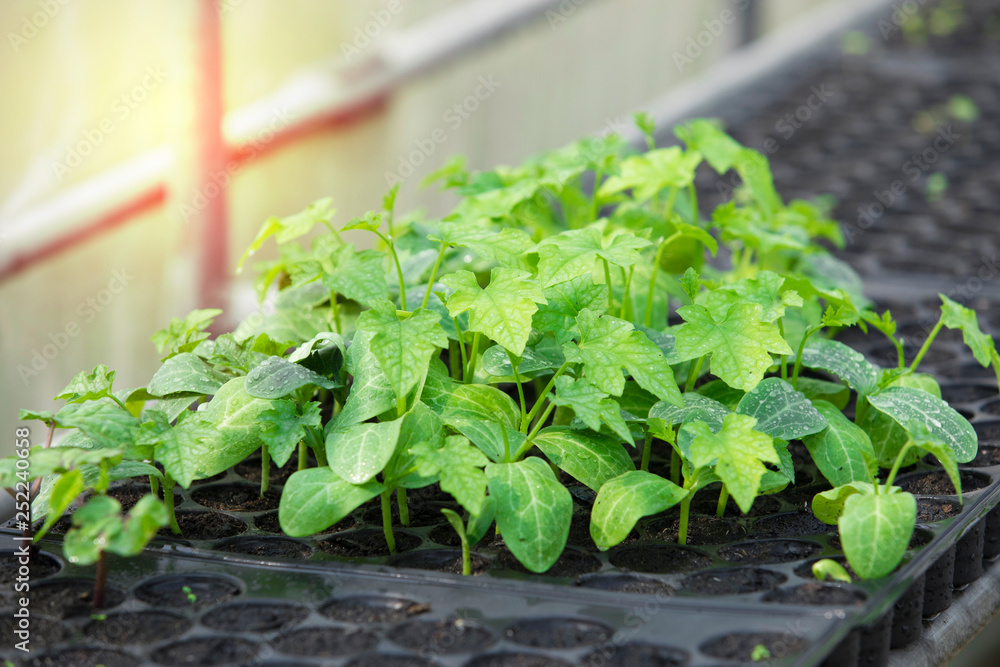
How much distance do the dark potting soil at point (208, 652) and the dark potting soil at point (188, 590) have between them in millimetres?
50

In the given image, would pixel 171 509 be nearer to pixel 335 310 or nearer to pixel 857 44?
pixel 335 310

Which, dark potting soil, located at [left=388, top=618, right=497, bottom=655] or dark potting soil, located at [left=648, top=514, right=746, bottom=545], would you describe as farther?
dark potting soil, located at [left=648, top=514, right=746, bottom=545]

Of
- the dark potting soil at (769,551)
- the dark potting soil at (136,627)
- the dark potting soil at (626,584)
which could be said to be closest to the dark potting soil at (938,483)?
the dark potting soil at (769,551)

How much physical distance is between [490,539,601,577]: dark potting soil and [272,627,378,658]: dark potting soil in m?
0.14

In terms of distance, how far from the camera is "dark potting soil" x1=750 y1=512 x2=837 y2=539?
82 centimetres

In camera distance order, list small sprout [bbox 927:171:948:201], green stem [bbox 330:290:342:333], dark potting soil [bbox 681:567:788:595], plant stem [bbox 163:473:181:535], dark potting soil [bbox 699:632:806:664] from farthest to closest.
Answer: small sprout [bbox 927:171:948:201]
green stem [bbox 330:290:342:333]
plant stem [bbox 163:473:181:535]
dark potting soil [bbox 681:567:788:595]
dark potting soil [bbox 699:632:806:664]

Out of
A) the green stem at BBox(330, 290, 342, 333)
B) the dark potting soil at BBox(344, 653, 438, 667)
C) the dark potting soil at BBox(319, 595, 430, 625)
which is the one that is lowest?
the dark potting soil at BBox(344, 653, 438, 667)

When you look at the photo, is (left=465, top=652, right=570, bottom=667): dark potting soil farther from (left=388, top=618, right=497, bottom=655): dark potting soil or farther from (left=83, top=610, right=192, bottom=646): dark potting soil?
(left=83, top=610, right=192, bottom=646): dark potting soil

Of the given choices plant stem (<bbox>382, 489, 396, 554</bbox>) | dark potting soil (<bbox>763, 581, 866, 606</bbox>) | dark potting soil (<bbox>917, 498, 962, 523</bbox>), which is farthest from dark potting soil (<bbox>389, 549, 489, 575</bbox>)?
dark potting soil (<bbox>917, 498, 962, 523</bbox>)

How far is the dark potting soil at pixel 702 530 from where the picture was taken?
817mm

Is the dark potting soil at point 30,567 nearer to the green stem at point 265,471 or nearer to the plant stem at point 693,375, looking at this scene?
the green stem at point 265,471

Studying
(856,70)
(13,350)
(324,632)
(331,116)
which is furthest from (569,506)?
(856,70)

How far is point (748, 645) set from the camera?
2.07ft

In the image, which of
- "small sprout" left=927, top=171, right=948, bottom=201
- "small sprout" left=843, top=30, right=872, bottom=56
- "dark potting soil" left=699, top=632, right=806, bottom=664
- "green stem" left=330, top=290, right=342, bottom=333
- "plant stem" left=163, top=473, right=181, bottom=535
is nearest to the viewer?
"dark potting soil" left=699, top=632, right=806, bottom=664
